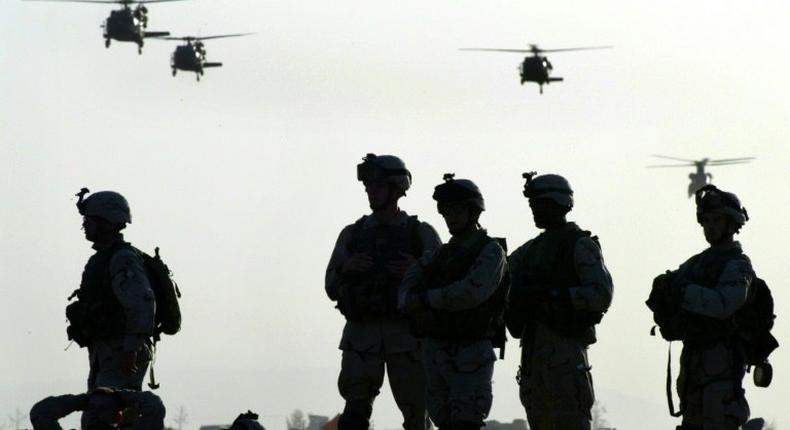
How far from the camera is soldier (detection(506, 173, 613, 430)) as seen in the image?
17.2 m

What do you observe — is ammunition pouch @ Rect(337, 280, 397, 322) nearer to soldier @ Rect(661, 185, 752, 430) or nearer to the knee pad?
the knee pad

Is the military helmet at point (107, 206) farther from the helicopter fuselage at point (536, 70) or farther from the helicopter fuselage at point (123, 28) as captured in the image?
the helicopter fuselage at point (536, 70)

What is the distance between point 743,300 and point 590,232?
1.29 m

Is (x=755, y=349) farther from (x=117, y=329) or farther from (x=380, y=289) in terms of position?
(x=117, y=329)

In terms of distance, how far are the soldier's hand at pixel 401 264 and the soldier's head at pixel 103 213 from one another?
2.25 metres

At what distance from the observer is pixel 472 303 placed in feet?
55.4

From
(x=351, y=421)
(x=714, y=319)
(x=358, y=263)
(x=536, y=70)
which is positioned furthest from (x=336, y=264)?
(x=536, y=70)

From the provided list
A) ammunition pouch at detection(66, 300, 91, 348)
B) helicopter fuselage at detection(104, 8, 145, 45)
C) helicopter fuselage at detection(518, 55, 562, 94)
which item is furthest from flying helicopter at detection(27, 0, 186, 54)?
ammunition pouch at detection(66, 300, 91, 348)

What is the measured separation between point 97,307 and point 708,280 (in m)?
4.96

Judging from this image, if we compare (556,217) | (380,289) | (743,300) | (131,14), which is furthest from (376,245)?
(131,14)

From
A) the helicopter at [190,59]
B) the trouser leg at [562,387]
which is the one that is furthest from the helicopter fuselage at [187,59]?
the trouser leg at [562,387]

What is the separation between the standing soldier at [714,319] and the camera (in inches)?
694

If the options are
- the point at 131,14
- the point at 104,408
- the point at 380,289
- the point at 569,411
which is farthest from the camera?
the point at 131,14

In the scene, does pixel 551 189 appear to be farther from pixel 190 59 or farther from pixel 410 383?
pixel 190 59
